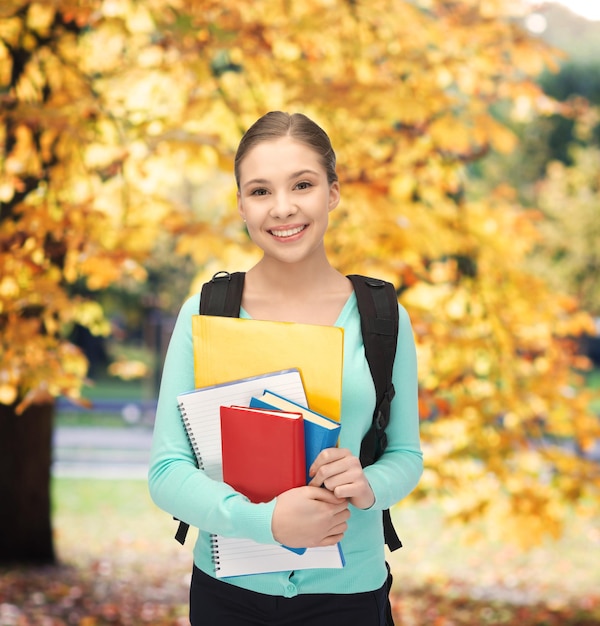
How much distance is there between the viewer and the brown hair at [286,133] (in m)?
1.65

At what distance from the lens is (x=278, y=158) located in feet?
5.33

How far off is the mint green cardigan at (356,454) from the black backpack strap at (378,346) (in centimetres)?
2

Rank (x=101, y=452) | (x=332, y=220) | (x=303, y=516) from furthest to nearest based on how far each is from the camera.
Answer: (x=101, y=452)
(x=332, y=220)
(x=303, y=516)

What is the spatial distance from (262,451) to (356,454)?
300 mm

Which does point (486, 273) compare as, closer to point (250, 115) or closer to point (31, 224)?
point (250, 115)

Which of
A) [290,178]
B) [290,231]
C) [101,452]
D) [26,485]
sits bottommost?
[101,452]

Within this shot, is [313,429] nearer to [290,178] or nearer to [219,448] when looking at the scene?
[219,448]

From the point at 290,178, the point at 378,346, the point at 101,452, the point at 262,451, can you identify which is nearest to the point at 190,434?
the point at 262,451

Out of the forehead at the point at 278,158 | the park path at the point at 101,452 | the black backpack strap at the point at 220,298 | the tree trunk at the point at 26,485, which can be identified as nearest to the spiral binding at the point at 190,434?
the black backpack strap at the point at 220,298

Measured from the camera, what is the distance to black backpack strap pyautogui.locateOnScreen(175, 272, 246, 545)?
170 centimetres

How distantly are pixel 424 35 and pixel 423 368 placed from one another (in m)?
2.16

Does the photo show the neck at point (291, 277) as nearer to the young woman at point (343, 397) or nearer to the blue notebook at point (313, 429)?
the young woman at point (343, 397)

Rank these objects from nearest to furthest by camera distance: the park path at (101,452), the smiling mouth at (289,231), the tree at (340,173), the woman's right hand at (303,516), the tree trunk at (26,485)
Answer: the woman's right hand at (303,516) < the smiling mouth at (289,231) < the tree at (340,173) < the tree trunk at (26,485) < the park path at (101,452)

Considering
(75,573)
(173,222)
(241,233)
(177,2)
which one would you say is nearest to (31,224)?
(173,222)
